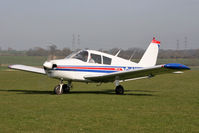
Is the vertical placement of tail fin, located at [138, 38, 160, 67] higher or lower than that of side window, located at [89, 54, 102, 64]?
higher

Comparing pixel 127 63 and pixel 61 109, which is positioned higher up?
pixel 127 63

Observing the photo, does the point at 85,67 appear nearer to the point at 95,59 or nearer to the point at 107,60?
the point at 95,59

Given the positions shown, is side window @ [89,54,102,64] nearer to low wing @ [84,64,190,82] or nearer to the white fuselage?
the white fuselage

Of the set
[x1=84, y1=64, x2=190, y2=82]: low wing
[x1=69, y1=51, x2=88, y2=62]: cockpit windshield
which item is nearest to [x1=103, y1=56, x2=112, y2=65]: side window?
[x1=84, y1=64, x2=190, y2=82]: low wing

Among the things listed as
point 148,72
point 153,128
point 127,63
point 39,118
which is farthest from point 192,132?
point 127,63

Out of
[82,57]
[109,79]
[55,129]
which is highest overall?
[82,57]

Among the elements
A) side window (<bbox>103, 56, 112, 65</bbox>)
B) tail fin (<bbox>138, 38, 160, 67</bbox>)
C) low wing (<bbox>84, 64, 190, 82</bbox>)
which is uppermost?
tail fin (<bbox>138, 38, 160, 67</bbox>)

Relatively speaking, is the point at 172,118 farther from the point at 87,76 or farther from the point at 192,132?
the point at 87,76

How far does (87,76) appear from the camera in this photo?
14648 millimetres

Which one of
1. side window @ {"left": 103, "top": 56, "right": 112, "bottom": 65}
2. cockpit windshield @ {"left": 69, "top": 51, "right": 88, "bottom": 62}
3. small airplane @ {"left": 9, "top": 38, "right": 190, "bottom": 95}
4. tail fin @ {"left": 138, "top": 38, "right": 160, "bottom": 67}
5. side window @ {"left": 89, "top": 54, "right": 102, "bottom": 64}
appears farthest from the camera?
tail fin @ {"left": 138, "top": 38, "right": 160, "bottom": 67}

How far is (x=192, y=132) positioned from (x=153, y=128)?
77 centimetres

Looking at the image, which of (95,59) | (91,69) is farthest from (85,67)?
(95,59)

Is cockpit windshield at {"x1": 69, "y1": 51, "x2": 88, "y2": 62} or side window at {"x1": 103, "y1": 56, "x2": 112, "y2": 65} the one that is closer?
cockpit windshield at {"x1": 69, "y1": 51, "x2": 88, "y2": 62}

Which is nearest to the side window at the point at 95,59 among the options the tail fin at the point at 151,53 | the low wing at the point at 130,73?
the low wing at the point at 130,73
